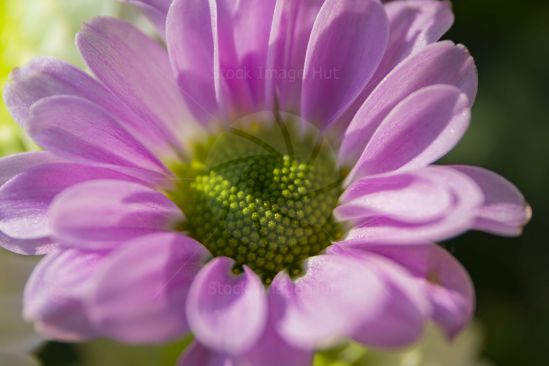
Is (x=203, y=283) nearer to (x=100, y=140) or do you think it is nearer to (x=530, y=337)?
(x=100, y=140)

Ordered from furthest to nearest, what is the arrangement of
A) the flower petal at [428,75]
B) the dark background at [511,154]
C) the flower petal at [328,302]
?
the dark background at [511,154] → the flower petal at [428,75] → the flower petal at [328,302]

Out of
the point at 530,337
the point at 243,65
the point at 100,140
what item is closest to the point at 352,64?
the point at 243,65

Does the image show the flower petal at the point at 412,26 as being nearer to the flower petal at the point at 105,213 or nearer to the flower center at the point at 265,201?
the flower center at the point at 265,201

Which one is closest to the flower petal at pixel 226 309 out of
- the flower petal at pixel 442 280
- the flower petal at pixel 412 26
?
the flower petal at pixel 442 280

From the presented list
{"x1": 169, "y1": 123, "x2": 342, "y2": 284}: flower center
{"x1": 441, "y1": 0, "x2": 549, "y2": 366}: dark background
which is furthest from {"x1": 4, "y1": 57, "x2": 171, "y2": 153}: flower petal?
{"x1": 441, "y1": 0, "x2": 549, "y2": 366}: dark background

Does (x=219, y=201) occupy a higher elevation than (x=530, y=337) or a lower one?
higher

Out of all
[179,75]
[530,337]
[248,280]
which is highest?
[179,75]
